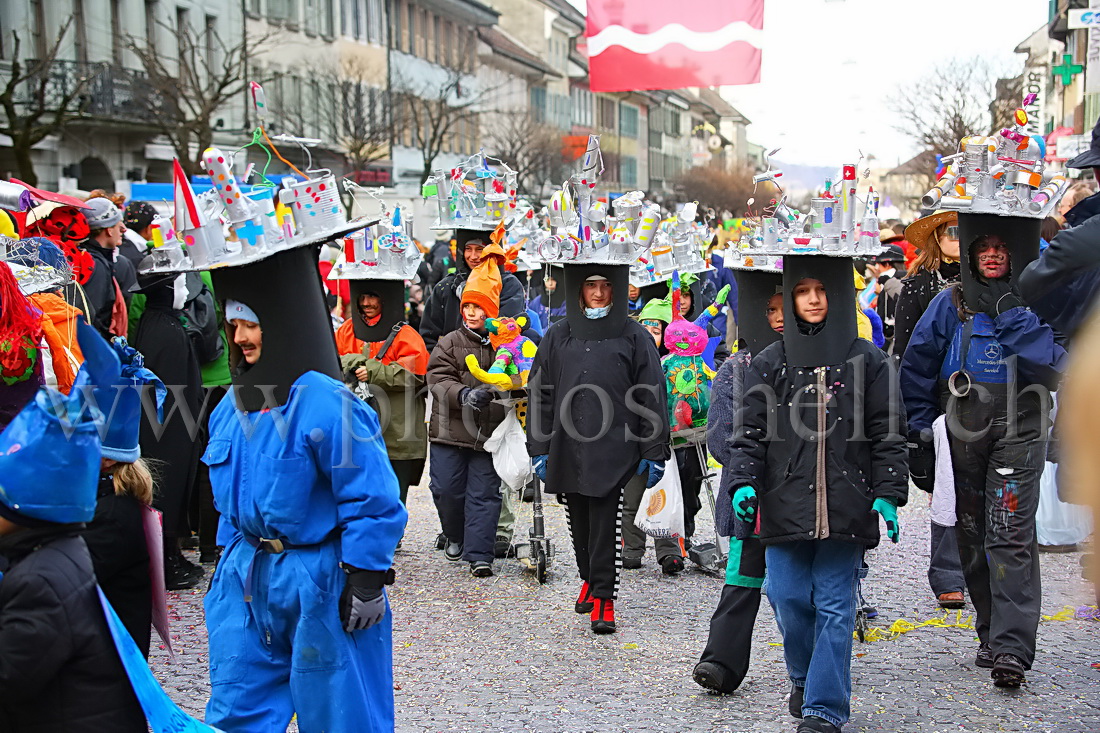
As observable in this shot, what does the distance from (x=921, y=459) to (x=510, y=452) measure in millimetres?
2820

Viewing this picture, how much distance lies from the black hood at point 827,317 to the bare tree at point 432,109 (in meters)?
34.1

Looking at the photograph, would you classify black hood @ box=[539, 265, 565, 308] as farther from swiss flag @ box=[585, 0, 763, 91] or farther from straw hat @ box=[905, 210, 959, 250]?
straw hat @ box=[905, 210, 959, 250]

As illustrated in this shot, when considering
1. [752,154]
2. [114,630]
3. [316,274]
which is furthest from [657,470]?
[752,154]

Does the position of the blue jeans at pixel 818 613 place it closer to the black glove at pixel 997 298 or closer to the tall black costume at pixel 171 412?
the black glove at pixel 997 298

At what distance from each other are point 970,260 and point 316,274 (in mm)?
3276

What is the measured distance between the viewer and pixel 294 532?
434 cm

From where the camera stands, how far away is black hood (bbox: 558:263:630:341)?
7.44 metres

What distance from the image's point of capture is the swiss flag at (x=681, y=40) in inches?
336

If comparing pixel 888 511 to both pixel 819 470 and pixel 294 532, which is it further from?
pixel 294 532

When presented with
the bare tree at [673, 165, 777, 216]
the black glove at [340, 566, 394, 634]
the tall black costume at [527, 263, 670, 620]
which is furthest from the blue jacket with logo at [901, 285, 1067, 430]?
the bare tree at [673, 165, 777, 216]

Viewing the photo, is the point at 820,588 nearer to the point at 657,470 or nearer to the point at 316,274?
the point at 657,470

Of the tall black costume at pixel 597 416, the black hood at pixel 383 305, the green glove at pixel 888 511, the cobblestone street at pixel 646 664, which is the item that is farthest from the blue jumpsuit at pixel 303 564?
the black hood at pixel 383 305

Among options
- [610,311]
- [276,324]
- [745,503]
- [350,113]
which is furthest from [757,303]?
[350,113]

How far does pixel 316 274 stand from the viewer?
471 centimetres
